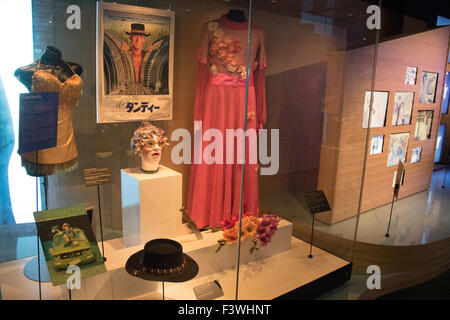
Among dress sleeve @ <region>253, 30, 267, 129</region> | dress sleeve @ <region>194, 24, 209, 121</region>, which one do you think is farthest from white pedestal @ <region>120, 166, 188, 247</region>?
dress sleeve @ <region>253, 30, 267, 129</region>

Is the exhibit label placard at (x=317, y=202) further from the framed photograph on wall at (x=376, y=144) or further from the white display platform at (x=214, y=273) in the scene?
the framed photograph on wall at (x=376, y=144)

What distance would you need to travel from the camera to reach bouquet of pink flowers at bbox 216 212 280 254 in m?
2.40

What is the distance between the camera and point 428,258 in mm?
2799

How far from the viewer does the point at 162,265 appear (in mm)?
1694

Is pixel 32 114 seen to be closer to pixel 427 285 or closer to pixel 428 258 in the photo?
pixel 427 285

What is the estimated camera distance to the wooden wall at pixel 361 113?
2.69 m

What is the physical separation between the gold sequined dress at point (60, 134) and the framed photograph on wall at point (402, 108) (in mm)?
2519

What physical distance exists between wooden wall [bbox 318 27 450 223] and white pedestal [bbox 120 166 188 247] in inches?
45.6

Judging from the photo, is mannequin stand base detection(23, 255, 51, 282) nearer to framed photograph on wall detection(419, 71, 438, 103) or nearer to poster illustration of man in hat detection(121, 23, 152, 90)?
poster illustration of man in hat detection(121, 23, 152, 90)

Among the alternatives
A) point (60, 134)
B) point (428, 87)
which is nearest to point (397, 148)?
point (428, 87)

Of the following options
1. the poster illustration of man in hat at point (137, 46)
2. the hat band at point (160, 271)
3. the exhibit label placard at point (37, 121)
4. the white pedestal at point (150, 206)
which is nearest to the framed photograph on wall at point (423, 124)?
the white pedestal at point (150, 206)

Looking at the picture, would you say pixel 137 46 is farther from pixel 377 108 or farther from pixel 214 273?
pixel 377 108

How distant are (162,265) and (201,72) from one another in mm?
1769
